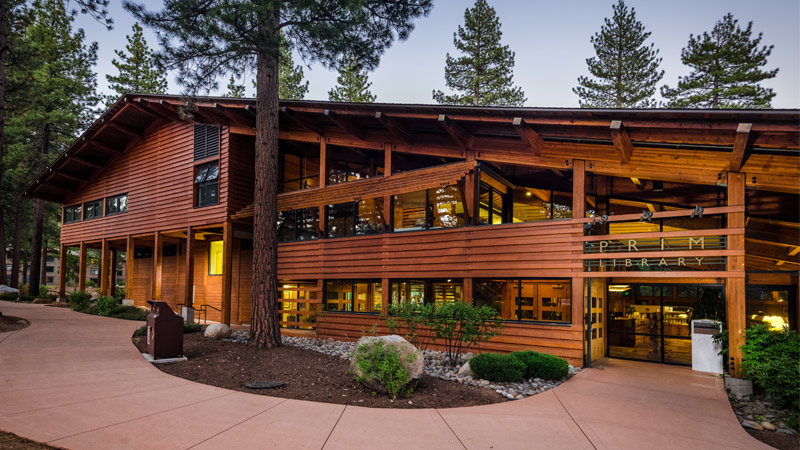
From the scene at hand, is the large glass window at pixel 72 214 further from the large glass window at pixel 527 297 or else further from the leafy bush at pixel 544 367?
the leafy bush at pixel 544 367

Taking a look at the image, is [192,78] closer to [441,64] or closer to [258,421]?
[258,421]

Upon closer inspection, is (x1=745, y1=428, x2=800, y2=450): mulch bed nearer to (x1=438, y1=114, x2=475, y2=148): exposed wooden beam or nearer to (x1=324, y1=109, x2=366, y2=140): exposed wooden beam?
(x1=438, y1=114, x2=475, y2=148): exposed wooden beam

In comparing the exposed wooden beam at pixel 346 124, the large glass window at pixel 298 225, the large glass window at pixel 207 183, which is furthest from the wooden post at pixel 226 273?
the exposed wooden beam at pixel 346 124

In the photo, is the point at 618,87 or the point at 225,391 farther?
the point at 618,87

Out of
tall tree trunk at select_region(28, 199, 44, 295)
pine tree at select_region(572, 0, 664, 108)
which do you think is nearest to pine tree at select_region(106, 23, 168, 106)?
tall tree trunk at select_region(28, 199, 44, 295)

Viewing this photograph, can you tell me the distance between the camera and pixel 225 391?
6512mm

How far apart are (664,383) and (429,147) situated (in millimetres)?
7533

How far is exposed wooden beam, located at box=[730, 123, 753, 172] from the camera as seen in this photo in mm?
7215

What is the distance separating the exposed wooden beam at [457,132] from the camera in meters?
10.4

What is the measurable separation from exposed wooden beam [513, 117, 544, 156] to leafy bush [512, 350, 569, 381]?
4561 millimetres

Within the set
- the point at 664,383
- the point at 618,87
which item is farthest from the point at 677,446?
the point at 618,87

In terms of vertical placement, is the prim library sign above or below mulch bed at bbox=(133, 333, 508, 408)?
above

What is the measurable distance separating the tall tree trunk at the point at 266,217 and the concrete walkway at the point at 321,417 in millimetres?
2681

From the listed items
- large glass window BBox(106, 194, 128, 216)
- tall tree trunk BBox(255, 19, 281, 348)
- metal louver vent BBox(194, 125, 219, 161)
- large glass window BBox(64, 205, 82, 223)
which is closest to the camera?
tall tree trunk BBox(255, 19, 281, 348)
